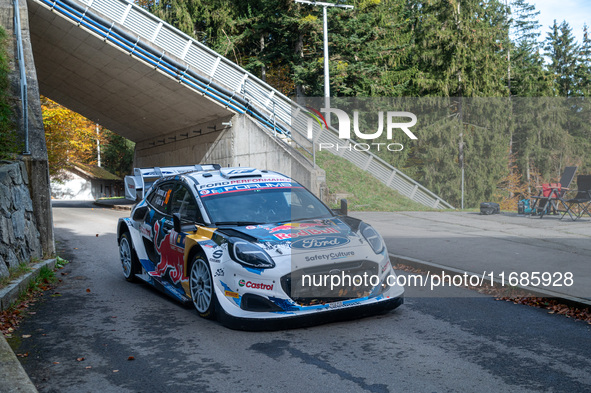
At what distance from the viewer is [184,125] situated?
3122 centimetres

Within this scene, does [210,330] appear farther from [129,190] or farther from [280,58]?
[280,58]

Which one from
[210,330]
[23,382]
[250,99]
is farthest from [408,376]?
[250,99]

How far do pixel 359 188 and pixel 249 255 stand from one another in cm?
1894

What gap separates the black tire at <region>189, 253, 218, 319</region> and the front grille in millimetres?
959

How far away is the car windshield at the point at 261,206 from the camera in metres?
7.14

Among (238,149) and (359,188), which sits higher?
(238,149)

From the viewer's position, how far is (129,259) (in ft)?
29.9

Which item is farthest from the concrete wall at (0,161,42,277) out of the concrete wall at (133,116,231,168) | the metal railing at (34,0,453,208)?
the concrete wall at (133,116,231,168)

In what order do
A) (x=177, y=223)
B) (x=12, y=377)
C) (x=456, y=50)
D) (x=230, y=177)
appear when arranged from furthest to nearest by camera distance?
(x=456, y=50) < (x=230, y=177) < (x=177, y=223) < (x=12, y=377)

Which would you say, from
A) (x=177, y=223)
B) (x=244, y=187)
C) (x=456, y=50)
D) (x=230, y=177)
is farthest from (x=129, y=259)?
(x=456, y=50)

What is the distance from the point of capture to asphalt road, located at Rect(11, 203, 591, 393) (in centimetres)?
461

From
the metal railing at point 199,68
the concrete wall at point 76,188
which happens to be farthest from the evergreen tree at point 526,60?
the concrete wall at point 76,188

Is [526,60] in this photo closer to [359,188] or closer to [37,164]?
[359,188]

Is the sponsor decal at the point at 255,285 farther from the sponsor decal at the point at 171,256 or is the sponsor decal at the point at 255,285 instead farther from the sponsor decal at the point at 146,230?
the sponsor decal at the point at 146,230
